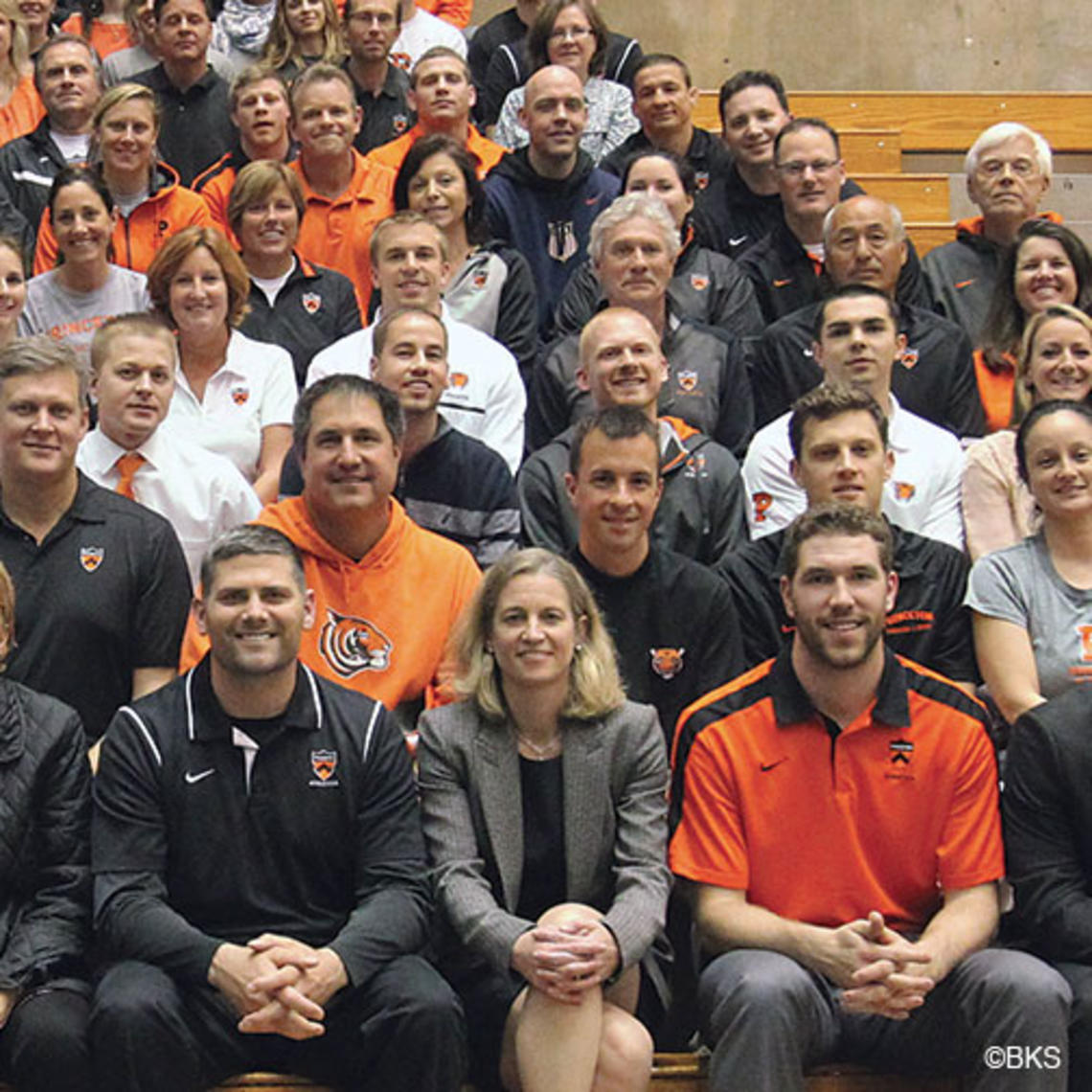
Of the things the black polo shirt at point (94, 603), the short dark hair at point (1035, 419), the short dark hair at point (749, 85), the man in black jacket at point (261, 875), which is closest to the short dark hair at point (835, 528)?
the short dark hair at point (1035, 419)

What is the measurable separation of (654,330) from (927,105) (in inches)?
181

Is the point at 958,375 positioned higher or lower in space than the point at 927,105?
lower

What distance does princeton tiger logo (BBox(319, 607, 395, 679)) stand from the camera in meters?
4.85

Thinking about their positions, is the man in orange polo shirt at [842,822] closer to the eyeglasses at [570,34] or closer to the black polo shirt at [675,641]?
the black polo shirt at [675,641]

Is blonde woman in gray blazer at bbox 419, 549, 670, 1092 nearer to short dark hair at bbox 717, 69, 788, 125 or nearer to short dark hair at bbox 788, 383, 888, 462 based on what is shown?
short dark hair at bbox 788, 383, 888, 462

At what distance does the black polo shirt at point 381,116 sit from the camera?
26.7ft

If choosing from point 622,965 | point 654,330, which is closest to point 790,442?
point 654,330

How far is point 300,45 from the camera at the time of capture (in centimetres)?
821

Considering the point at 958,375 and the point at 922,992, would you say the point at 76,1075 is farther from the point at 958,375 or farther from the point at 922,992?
the point at 958,375

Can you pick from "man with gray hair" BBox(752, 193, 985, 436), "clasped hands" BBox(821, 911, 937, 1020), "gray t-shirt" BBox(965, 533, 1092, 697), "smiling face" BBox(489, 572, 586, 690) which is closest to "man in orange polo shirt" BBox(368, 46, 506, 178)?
"man with gray hair" BBox(752, 193, 985, 436)

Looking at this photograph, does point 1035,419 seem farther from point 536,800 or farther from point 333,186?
point 333,186

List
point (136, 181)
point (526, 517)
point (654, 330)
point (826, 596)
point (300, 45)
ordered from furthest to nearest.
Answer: point (300, 45) → point (136, 181) → point (654, 330) → point (526, 517) → point (826, 596)

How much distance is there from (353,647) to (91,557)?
2.11 feet

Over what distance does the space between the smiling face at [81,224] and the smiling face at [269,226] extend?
1.51 ft
